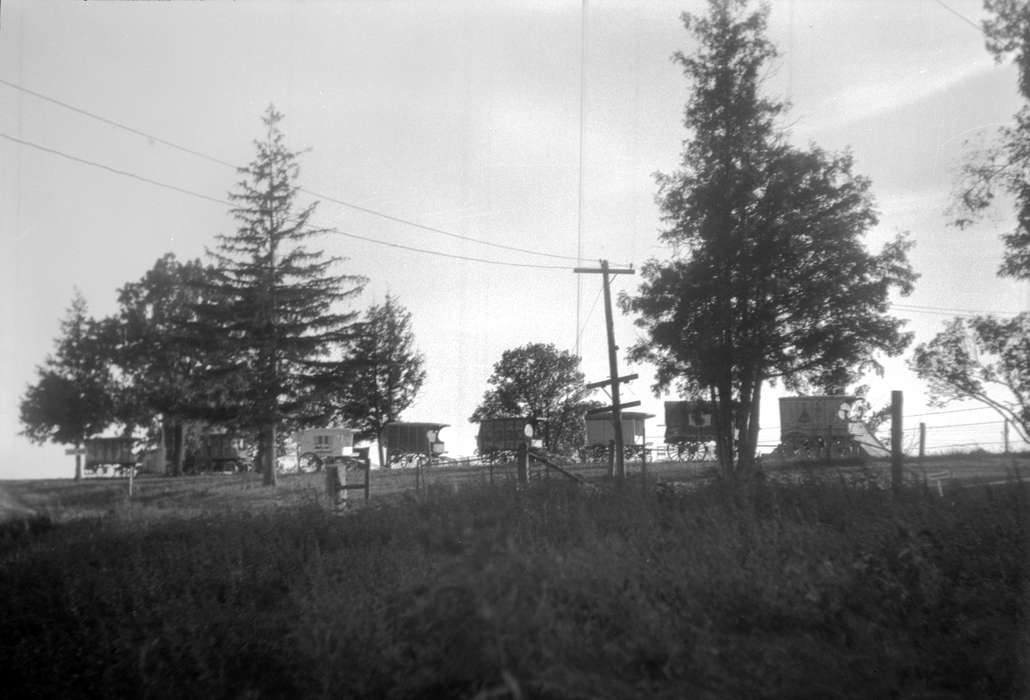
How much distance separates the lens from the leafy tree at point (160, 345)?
97.6ft

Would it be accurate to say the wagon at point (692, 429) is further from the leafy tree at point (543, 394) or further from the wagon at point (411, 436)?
the wagon at point (411, 436)

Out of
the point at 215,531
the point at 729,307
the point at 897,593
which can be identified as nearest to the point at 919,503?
A: the point at 897,593

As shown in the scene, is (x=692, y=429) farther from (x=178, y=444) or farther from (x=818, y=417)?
(x=178, y=444)

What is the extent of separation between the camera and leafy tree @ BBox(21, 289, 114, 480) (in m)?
21.2

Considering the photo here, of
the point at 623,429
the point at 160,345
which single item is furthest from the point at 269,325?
the point at 623,429

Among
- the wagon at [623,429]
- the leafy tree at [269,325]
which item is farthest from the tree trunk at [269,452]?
the wagon at [623,429]

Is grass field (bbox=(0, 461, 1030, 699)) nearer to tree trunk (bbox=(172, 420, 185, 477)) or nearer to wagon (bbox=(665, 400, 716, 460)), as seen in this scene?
wagon (bbox=(665, 400, 716, 460))

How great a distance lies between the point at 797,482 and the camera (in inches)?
471

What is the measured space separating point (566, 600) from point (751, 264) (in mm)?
16701

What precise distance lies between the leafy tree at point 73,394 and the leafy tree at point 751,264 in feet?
45.5

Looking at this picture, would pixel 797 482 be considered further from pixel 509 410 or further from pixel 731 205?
pixel 509 410

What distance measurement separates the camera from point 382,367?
3375 centimetres

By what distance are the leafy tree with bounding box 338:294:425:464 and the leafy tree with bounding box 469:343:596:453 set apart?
116 inches

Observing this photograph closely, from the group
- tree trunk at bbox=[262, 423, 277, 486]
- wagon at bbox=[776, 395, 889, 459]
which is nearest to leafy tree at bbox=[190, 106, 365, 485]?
tree trunk at bbox=[262, 423, 277, 486]
